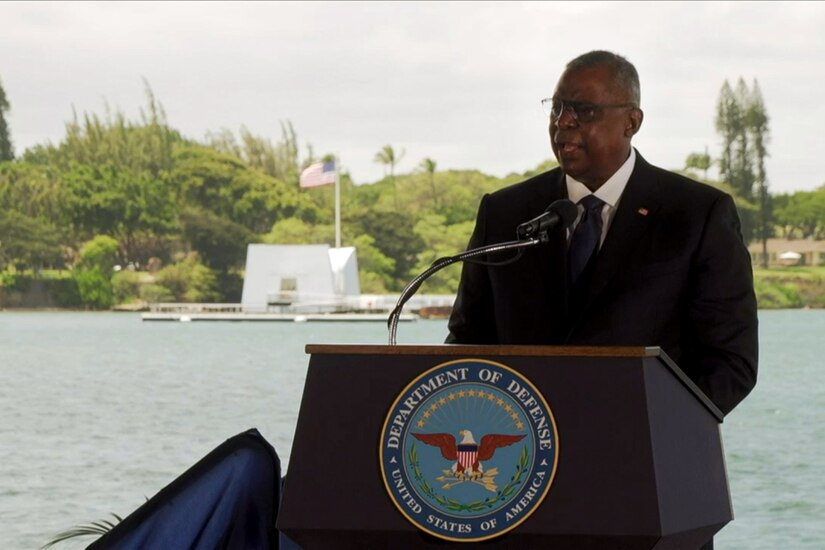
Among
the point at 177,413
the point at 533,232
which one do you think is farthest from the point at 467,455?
the point at 177,413

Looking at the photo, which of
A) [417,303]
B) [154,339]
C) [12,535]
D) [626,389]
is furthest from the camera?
[417,303]

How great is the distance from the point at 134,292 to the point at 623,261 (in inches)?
1711

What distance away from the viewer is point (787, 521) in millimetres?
12125

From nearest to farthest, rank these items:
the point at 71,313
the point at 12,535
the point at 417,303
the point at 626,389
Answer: the point at 626,389 < the point at 12,535 < the point at 71,313 < the point at 417,303

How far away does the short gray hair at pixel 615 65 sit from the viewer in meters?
1.89

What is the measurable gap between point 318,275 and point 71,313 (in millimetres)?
6817

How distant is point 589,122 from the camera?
1891 millimetres

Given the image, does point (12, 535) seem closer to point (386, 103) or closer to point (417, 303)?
point (417, 303)

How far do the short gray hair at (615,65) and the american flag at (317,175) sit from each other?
27693 millimetres

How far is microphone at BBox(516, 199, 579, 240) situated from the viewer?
68.4 inches

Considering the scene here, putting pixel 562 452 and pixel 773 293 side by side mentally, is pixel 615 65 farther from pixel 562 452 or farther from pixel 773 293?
pixel 773 293

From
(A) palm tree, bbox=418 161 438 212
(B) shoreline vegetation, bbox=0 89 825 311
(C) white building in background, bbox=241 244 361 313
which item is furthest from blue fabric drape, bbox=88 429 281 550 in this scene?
(A) palm tree, bbox=418 161 438 212

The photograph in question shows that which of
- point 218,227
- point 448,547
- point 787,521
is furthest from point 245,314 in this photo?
point 448,547

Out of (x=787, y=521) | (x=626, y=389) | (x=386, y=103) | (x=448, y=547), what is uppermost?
(x=386, y=103)
